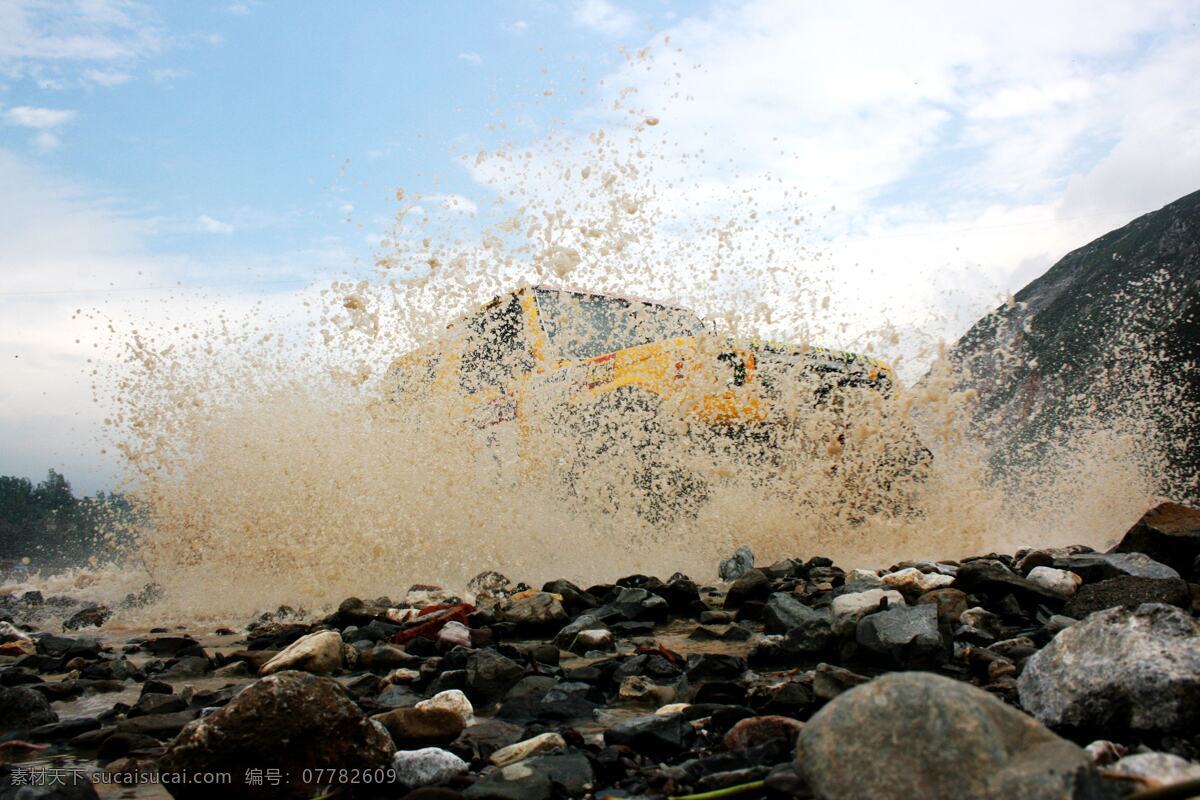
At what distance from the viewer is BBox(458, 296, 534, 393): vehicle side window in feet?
22.9

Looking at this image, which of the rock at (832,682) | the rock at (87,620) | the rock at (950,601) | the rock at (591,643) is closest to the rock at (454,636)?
the rock at (591,643)

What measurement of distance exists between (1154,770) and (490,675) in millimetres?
2140

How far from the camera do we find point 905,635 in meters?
3.02

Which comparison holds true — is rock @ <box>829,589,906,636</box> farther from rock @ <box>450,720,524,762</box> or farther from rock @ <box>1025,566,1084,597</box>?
rock @ <box>450,720,524,762</box>

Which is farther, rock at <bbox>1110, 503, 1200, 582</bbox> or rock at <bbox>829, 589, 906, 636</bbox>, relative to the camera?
rock at <bbox>1110, 503, 1200, 582</bbox>

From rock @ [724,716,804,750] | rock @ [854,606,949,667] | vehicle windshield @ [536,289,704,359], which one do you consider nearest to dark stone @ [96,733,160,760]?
rock @ [724,716,804,750]

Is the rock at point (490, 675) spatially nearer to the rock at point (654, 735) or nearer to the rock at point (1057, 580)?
the rock at point (654, 735)

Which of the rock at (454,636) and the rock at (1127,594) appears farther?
the rock at (454,636)

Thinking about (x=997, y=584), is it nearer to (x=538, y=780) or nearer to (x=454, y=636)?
(x=454, y=636)

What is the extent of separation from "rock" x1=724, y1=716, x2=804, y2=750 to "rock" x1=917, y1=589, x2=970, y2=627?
1.65 m

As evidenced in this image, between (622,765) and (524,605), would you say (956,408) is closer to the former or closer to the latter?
(524,605)

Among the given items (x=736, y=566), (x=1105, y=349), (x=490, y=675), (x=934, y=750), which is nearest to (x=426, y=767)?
(x=490, y=675)

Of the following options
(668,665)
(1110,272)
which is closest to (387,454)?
(668,665)

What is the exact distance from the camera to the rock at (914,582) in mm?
4113
